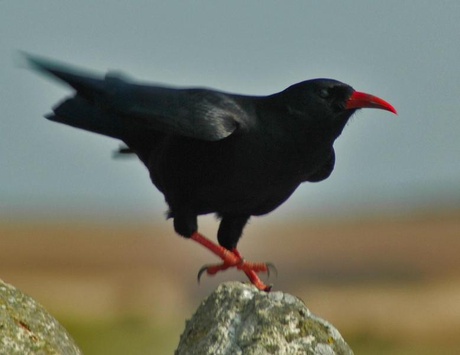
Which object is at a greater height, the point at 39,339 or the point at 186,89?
the point at 186,89

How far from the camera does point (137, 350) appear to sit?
1655 centimetres

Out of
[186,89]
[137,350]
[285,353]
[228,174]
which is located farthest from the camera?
[137,350]

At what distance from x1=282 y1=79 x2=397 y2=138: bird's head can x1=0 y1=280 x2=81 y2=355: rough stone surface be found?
363 centimetres

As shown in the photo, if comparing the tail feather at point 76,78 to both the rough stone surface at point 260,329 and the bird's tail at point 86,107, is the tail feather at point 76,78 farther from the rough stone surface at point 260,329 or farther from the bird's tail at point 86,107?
the rough stone surface at point 260,329

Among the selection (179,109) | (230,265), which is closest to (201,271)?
(230,265)

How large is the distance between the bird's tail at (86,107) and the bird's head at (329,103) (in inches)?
76.2

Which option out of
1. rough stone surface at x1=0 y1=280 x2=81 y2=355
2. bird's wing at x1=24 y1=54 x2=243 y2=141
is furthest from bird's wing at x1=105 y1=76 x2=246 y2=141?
rough stone surface at x1=0 y1=280 x2=81 y2=355

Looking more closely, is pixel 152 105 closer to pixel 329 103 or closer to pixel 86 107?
pixel 86 107

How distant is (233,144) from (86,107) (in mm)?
2240

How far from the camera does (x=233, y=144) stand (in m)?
10.2

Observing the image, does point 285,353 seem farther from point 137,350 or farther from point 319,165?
point 137,350

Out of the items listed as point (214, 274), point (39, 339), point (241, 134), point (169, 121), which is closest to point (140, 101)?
point (169, 121)

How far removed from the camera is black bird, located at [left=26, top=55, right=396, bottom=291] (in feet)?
33.1

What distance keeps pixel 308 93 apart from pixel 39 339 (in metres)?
4.16
